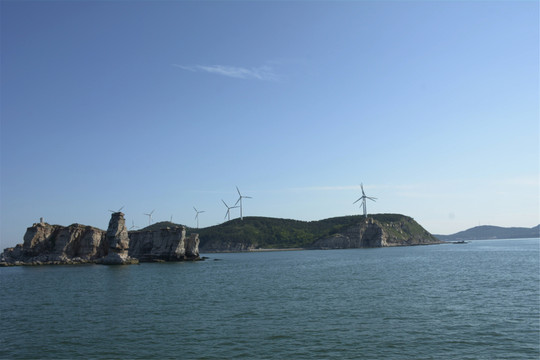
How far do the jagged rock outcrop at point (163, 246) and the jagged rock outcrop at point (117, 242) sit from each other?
1621cm

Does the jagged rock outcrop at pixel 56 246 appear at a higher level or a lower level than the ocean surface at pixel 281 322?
higher

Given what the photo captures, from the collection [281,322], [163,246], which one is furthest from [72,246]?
[281,322]

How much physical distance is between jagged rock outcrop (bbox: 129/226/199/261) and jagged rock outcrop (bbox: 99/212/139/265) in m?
16.2

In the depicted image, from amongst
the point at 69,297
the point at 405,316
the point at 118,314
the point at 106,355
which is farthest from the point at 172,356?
the point at 69,297

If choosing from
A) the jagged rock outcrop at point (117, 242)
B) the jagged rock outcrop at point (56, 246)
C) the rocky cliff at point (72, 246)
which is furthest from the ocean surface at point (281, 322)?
the jagged rock outcrop at point (56, 246)

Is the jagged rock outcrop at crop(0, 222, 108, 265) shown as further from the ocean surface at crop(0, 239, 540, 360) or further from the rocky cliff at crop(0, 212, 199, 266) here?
the ocean surface at crop(0, 239, 540, 360)

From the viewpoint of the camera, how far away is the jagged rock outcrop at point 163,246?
132375 mm

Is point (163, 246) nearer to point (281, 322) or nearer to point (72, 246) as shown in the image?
point (72, 246)

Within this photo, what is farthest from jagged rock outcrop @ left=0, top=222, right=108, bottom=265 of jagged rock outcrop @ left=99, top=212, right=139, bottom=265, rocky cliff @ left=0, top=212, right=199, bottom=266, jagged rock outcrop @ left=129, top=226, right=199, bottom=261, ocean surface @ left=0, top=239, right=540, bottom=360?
ocean surface @ left=0, top=239, right=540, bottom=360

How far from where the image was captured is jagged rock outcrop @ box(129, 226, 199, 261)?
132 m

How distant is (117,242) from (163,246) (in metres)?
21.9

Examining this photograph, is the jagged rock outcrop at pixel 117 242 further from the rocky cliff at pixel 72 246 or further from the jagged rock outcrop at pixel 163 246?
the jagged rock outcrop at pixel 163 246

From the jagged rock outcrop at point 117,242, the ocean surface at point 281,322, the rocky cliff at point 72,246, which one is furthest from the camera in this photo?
the rocky cliff at point 72,246

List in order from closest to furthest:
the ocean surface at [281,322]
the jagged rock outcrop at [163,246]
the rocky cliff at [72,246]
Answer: the ocean surface at [281,322], the rocky cliff at [72,246], the jagged rock outcrop at [163,246]
